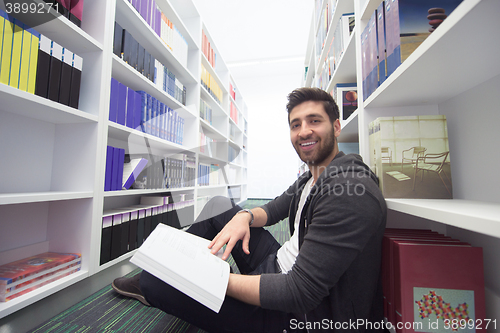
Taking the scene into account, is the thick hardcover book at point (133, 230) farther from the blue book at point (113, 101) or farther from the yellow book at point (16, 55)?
the yellow book at point (16, 55)

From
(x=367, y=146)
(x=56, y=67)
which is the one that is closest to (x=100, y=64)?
(x=56, y=67)

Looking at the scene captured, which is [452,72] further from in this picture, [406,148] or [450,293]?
[450,293]

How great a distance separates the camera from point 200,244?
669mm

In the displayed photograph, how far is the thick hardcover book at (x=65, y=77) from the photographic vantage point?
35.9 inches

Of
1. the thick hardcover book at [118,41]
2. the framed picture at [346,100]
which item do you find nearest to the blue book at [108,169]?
the thick hardcover book at [118,41]

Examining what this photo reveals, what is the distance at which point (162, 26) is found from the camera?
165cm

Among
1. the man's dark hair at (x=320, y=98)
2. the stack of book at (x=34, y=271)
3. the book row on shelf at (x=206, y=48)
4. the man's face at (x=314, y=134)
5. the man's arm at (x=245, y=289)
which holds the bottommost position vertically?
the stack of book at (x=34, y=271)

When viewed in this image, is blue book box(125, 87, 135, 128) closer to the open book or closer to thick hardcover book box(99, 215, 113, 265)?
thick hardcover book box(99, 215, 113, 265)

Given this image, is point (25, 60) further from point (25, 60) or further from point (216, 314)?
point (216, 314)

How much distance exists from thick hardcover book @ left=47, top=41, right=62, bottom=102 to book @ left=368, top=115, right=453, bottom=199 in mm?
1280

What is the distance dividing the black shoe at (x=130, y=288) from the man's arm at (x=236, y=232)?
55cm

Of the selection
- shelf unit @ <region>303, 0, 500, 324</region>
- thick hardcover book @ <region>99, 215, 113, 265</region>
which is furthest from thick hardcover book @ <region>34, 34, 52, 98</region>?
shelf unit @ <region>303, 0, 500, 324</region>

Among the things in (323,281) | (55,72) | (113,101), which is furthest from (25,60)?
(323,281)

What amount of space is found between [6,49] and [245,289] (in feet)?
3.73
